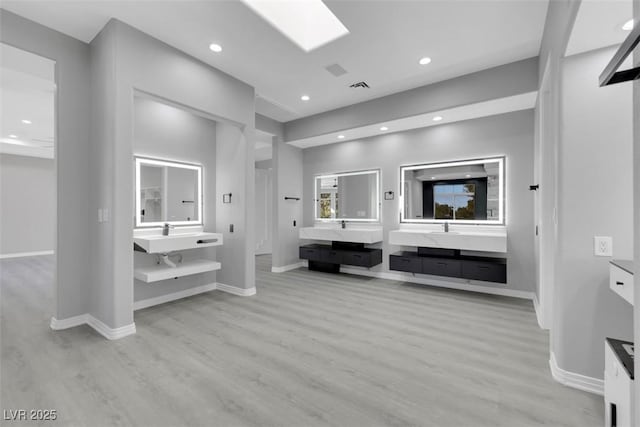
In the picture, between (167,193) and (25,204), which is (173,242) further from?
(25,204)

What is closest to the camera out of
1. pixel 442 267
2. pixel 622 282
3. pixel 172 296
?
pixel 622 282

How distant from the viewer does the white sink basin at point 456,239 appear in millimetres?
3756

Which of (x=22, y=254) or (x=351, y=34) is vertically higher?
(x=351, y=34)

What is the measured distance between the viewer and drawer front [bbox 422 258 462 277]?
3.98 m

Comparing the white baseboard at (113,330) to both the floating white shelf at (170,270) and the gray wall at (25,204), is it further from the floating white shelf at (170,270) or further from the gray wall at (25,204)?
the gray wall at (25,204)

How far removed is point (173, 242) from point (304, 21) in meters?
2.91

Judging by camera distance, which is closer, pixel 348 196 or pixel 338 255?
pixel 338 255

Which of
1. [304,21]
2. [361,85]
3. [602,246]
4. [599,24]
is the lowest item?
[602,246]

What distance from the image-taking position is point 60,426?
5.04 feet

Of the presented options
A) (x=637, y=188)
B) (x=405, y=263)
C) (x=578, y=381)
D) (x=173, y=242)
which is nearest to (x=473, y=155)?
(x=405, y=263)

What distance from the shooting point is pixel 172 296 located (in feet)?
12.2

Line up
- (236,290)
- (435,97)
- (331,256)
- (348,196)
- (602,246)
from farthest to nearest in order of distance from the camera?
(348,196) < (331,256) < (236,290) < (435,97) < (602,246)

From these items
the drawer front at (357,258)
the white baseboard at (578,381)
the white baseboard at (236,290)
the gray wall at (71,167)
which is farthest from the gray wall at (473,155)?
the gray wall at (71,167)

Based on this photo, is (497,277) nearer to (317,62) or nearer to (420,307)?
(420,307)
